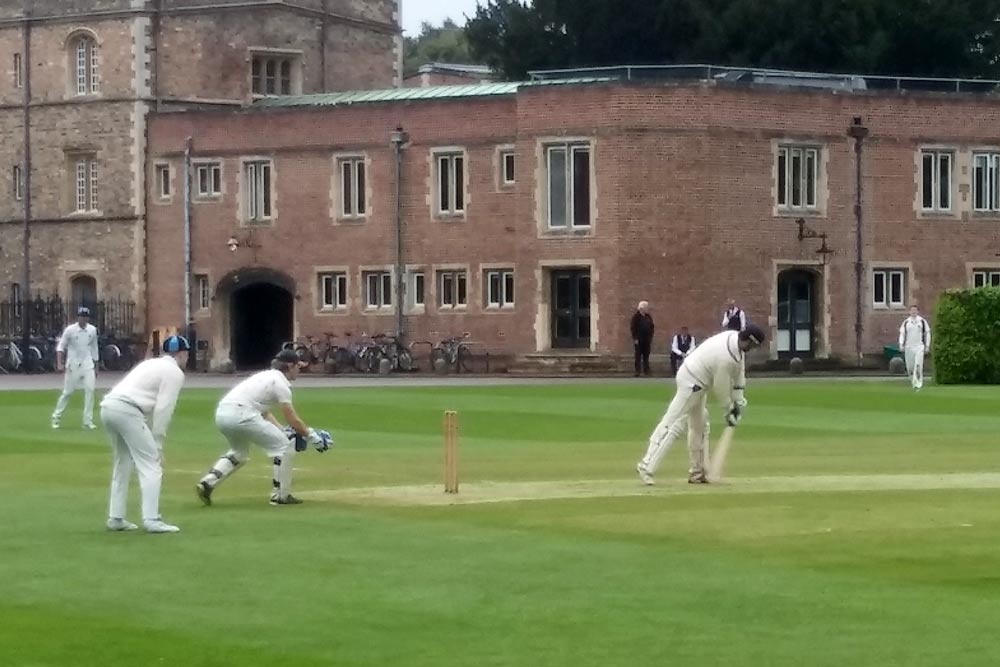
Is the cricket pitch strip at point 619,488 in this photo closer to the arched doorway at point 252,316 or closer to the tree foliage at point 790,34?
the arched doorway at point 252,316

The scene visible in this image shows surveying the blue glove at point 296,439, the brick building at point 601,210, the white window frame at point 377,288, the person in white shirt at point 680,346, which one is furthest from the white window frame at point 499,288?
the blue glove at point 296,439

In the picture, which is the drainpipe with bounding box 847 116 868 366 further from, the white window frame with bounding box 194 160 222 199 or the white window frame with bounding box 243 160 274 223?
the white window frame with bounding box 194 160 222 199

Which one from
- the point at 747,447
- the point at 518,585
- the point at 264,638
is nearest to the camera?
the point at 264,638

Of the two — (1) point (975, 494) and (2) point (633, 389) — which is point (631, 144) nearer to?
(2) point (633, 389)

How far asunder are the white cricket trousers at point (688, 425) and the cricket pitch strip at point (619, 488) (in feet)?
0.94

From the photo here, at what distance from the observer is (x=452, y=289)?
207ft

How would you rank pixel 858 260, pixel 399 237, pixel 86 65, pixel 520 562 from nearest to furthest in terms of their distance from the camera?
1. pixel 520 562
2. pixel 858 260
3. pixel 399 237
4. pixel 86 65

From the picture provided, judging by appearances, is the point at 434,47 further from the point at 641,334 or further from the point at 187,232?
the point at 641,334

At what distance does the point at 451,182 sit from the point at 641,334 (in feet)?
27.2

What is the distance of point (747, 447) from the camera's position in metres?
31.5

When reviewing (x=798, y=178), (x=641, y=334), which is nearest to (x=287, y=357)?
(x=641, y=334)

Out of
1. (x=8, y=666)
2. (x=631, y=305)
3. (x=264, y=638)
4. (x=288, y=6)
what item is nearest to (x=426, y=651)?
(x=264, y=638)

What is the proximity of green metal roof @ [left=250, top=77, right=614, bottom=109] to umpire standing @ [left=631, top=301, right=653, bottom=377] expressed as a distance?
6417mm

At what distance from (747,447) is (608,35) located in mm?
46116
